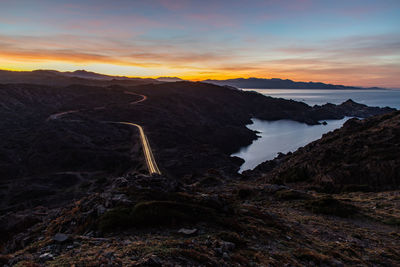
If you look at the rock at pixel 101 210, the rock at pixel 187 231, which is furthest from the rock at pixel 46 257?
the rock at pixel 187 231

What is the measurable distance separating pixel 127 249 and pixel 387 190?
1214 inches

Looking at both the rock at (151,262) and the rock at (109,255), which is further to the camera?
the rock at (109,255)

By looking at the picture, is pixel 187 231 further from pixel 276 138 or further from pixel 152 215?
pixel 276 138

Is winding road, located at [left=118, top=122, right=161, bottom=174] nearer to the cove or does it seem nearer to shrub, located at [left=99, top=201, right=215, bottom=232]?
the cove

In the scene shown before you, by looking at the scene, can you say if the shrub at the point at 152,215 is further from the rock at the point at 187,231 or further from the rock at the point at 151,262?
the rock at the point at 151,262

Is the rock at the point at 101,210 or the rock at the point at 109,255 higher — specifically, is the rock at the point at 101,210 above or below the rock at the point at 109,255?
below

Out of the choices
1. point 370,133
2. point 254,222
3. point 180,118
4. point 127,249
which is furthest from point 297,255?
point 180,118

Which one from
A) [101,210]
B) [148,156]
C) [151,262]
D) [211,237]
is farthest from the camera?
[148,156]

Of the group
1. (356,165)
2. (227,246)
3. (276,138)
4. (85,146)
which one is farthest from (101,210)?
(276,138)

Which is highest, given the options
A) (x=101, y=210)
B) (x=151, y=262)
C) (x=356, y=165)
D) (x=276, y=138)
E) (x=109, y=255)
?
(x=151, y=262)

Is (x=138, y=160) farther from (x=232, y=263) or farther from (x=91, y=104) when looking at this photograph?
(x=91, y=104)

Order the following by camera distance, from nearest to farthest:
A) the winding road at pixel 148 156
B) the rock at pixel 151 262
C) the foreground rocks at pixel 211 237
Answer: the rock at pixel 151 262
the foreground rocks at pixel 211 237
the winding road at pixel 148 156

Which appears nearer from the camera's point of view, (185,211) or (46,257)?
(46,257)

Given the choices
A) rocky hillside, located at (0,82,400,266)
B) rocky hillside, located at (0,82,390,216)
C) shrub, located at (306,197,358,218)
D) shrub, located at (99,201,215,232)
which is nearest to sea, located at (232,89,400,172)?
rocky hillside, located at (0,82,390,216)
